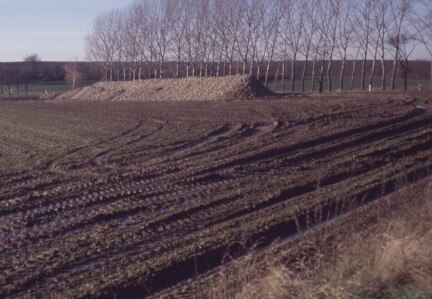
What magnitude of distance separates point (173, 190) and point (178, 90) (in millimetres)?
44578

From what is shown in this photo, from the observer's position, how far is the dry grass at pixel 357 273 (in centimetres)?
618

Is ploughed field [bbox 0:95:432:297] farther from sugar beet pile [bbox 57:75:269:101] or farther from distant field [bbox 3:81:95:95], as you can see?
distant field [bbox 3:81:95:95]

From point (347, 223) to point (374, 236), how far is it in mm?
2319

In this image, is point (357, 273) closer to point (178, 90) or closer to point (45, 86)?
point (178, 90)

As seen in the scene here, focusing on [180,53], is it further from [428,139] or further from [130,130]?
[428,139]

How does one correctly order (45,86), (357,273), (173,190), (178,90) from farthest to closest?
(45,86)
(178,90)
(173,190)
(357,273)

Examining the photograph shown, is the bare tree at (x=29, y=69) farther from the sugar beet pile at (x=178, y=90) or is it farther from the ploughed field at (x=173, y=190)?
the ploughed field at (x=173, y=190)

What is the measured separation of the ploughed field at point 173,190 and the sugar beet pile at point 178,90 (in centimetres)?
2155

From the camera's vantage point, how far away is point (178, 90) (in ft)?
194

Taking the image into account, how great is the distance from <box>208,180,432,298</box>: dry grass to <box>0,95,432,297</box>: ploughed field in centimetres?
184

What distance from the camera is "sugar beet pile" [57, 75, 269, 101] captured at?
5106 centimetres

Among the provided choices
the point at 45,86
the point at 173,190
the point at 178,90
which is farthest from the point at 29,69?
the point at 173,190

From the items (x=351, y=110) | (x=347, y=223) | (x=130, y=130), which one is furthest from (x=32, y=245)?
(x=351, y=110)

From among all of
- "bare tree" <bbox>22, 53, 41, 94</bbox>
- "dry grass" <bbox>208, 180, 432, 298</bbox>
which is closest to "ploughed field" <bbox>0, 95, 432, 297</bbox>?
"dry grass" <bbox>208, 180, 432, 298</bbox>
